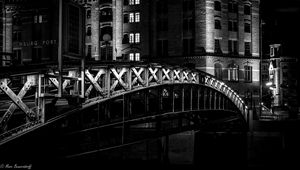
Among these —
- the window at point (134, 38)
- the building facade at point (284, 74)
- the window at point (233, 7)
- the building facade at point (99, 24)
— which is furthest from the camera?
the building facade at point (284, 74)

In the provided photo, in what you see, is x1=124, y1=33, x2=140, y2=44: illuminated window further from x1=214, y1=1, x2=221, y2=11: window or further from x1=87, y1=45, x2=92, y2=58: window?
x1=214, y1=1, x2=221, y2=11: window

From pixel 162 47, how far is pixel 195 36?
4541 mm

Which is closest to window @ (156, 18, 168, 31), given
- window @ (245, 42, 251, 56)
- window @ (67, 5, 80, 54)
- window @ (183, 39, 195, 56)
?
window @ (183, 39, 195, 56)

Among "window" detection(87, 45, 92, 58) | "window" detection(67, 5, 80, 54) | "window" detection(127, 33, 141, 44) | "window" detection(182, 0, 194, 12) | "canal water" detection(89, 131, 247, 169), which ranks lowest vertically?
"canal water" detection(89, 131, 247, 169)

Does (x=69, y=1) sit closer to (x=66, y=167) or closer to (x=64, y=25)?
(x=64, y=25)

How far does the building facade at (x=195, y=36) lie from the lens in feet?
168

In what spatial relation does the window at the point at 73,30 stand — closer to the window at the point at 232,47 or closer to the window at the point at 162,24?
the window at the point at 162,24

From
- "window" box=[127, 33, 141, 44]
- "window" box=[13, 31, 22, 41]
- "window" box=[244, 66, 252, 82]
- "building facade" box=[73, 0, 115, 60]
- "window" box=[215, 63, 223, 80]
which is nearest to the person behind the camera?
"window" box=[215, 63, 223, 80]

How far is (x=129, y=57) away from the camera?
54219 millimetres

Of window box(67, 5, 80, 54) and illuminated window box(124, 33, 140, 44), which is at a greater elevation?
illuminated window box(124, 33, 140, 44)

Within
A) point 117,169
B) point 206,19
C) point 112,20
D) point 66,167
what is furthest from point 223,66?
point 66,167

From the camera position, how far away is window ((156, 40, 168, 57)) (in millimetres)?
53281

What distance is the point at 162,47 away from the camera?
5356cm

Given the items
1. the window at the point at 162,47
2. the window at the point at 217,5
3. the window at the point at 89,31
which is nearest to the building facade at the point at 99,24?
the window at the point at 89,31
